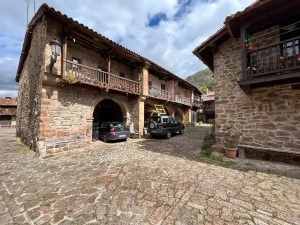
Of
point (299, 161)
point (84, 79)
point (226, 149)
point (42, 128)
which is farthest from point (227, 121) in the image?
point (42, 128)

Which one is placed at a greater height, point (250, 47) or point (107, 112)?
point (250, 47)

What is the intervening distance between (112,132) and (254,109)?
8041 mm

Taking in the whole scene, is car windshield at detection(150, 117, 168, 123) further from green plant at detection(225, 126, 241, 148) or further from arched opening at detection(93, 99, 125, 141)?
green plant at detection(225, 126, 241, 148)

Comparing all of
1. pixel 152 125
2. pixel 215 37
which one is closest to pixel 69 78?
pixel 152 125

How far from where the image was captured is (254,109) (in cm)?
605

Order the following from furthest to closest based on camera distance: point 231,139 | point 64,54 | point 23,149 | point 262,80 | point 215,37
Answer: point 23,149
point 64,54
point 215,37
point 231,139
point 262,80

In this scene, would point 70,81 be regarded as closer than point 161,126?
Yes

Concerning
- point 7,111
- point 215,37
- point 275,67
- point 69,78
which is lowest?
point 7,111

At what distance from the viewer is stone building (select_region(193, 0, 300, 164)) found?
5023mm

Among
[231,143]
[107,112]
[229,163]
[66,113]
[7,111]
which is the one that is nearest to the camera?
[229,163]

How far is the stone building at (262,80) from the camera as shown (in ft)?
16.5

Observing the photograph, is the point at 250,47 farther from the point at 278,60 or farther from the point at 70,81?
the point at 70,81

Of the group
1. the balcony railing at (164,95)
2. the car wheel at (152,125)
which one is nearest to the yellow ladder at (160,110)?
the balcony railing at (164,95)

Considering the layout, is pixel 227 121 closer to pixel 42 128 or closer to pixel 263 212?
pixel 263 212
